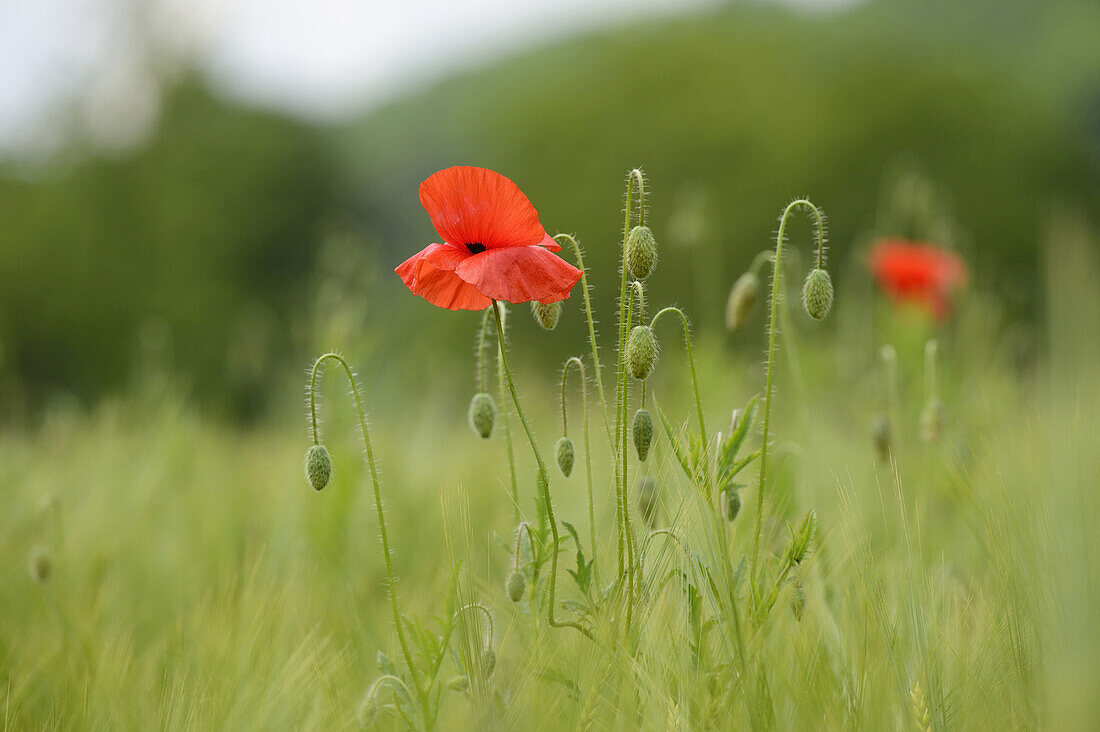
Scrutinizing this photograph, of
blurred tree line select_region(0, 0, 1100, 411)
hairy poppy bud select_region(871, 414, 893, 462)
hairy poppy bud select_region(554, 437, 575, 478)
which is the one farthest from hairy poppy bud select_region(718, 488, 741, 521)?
blurred tree line select_region(0, 0, 1100, 411)

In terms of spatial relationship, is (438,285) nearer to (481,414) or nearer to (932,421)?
(481,414)

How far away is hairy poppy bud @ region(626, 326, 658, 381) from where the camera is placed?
1106 millimetres

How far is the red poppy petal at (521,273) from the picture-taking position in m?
1.10

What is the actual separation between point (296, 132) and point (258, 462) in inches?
300

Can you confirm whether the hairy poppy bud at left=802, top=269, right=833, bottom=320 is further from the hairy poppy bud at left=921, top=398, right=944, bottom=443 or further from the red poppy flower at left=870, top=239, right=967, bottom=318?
the red poppy flower at left=870, top=239, right=967, bottom=318

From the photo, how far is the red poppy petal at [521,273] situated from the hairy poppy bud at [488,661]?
0.43 meters

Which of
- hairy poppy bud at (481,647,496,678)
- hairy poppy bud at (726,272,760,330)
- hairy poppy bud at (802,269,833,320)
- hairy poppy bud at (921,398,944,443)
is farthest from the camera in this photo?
hairy poppy bud at (921,398,944,443)

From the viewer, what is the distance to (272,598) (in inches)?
56.6

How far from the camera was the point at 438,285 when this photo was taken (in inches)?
49.2

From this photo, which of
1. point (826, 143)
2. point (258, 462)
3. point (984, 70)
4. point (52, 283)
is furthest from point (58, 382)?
point (984, 70)

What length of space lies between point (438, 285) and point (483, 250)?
0.25 feet

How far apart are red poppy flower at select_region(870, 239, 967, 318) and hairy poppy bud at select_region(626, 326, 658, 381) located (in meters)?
1.80

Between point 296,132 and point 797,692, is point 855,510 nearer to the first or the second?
point 797,692

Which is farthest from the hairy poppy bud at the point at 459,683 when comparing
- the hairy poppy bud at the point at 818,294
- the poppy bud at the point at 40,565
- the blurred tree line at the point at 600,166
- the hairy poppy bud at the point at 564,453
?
the blurred tree line at the point at 600,166
